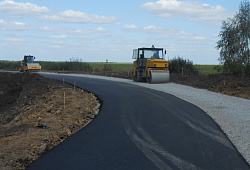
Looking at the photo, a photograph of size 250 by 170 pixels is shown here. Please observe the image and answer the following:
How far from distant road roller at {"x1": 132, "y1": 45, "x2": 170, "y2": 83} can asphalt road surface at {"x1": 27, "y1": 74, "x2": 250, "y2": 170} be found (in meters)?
13.4

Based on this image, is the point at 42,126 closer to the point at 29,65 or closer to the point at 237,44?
the point at 237,44

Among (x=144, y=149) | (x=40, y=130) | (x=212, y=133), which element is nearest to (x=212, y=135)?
(x=212, y=133)

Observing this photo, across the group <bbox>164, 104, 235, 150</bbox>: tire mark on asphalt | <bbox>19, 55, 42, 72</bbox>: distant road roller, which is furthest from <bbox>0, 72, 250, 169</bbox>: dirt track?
<bbox>19, 55, 42, 72</bbox>: distant road roller

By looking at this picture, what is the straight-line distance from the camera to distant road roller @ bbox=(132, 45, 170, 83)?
24.5m

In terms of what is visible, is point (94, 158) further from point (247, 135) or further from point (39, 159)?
point (247, 135)

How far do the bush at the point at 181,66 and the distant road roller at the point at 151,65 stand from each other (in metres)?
7.05

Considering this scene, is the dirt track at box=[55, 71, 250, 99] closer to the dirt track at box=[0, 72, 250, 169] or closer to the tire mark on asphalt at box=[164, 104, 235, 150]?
the dirt track at box=[0, 72, 250, 169]

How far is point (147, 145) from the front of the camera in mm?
6992

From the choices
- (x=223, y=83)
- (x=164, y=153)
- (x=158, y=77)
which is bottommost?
(x=164, y=153)

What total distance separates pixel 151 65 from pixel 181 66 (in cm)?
874

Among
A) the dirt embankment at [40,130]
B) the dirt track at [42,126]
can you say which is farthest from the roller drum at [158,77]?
the dirt embankment at [40,130]

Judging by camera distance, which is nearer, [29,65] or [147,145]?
[147,145]

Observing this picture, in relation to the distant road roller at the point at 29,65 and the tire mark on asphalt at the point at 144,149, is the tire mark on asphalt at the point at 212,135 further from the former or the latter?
the distant road roller at the point at 29,65

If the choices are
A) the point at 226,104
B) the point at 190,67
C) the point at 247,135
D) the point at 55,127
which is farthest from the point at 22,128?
the point at 190,67
